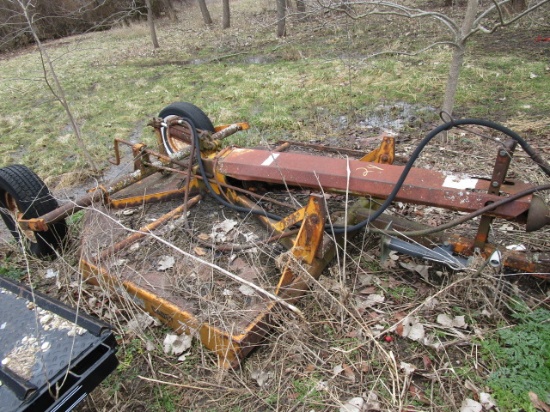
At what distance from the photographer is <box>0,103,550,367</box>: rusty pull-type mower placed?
2.33 meters

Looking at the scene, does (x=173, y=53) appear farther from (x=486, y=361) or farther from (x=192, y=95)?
(x=486, y=361)

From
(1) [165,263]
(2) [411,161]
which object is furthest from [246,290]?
(2) [411,161]

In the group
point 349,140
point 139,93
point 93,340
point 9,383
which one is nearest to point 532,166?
point 349,140

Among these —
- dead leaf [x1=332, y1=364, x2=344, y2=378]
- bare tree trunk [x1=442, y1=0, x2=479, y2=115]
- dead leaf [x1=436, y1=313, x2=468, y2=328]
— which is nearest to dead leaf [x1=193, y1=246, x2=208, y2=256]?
dead leaf [x1=332, y1=364, x2=344, y2=378]

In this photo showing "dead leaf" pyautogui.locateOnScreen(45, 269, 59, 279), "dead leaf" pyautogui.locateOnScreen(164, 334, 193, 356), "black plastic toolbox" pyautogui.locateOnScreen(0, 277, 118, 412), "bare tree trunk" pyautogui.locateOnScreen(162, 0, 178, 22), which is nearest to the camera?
"black plastic toolbox" pyautogui.locateOnScreen(0, 277, 118, 412)

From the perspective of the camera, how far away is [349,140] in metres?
5.51

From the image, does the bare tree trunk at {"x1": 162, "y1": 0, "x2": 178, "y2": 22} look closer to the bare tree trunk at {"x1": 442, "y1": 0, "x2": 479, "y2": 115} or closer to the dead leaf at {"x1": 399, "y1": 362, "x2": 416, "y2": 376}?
the bare tree trunk at {"x1": 442, "y1": 0, "x2": 479, "y2": 115}

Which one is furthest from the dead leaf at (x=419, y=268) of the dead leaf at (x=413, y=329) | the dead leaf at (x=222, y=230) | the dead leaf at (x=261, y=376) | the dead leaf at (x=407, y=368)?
the dead leaf at (x=222, y=230)

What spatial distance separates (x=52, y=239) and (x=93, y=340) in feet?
6.24

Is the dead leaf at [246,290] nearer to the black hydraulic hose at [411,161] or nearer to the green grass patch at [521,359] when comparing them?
the black hydraulic hose at [411,161]

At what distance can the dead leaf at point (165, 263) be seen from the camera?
10.0 ft

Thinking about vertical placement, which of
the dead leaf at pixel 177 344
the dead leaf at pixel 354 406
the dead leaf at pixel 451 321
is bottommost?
the dead leaf at pixel 177 344

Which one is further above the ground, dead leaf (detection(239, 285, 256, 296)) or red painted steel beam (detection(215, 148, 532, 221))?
red painted steel beam (detection(215, 148, 532, 221))

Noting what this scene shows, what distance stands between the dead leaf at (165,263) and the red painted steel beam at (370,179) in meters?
0.81
